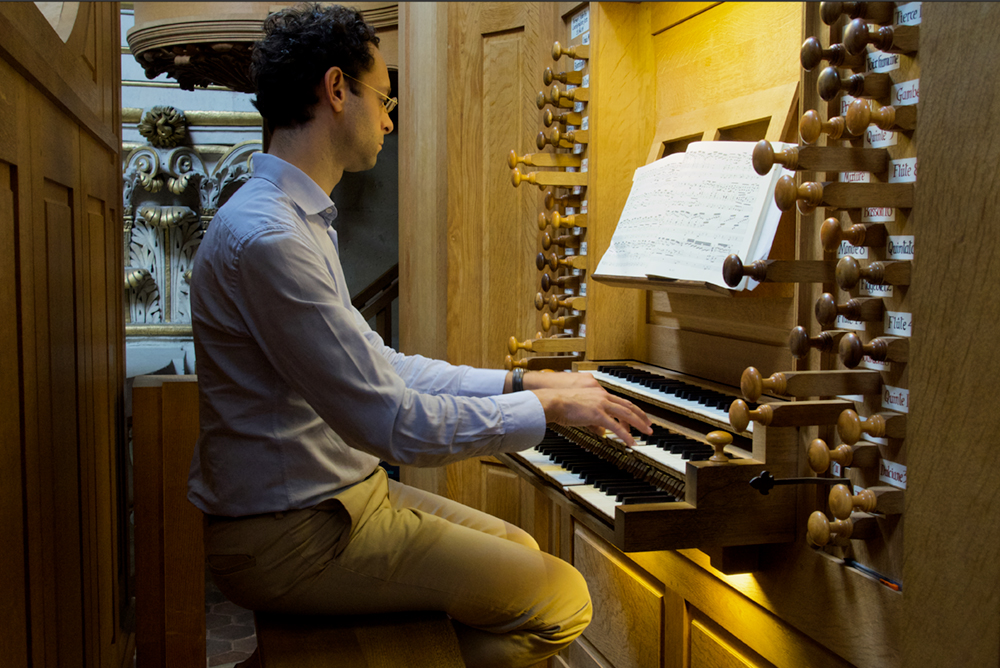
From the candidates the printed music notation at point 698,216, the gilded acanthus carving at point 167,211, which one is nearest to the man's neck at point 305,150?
the printed music notation at point 698,216

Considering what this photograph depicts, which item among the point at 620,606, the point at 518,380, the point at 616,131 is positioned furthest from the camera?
the point at 616,131

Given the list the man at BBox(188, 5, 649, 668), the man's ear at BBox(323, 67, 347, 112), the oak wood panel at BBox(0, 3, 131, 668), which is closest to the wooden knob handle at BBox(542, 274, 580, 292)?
the man at BBox(188, 5, 649, 668)

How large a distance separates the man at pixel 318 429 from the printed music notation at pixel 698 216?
528 mm

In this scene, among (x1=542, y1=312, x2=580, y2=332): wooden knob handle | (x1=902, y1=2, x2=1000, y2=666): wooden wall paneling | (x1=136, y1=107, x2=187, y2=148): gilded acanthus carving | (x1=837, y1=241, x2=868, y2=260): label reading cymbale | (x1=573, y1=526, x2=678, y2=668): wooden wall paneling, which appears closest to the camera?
A: (x1=902, y1=2, x2=1000, y2=666): wooden wall paneling

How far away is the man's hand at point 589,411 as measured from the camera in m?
1.75

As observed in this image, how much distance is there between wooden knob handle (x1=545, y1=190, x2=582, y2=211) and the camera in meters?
3.29

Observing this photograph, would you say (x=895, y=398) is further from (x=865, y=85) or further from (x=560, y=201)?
(x=560, y=201)

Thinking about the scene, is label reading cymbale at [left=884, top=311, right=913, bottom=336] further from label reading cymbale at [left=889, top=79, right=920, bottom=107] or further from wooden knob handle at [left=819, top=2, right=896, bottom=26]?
wooden knob handle at [left=819, top=2, right=896, bottom=26]

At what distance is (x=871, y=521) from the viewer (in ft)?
5.29

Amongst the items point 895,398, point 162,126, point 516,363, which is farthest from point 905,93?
point 162,126

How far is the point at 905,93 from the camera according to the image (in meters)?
1.56

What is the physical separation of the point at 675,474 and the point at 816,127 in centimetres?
79

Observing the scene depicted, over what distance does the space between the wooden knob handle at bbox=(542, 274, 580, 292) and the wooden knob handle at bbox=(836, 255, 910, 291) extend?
181cm

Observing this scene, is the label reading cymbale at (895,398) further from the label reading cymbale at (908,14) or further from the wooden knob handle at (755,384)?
the label reading cymbale at (908,14)
